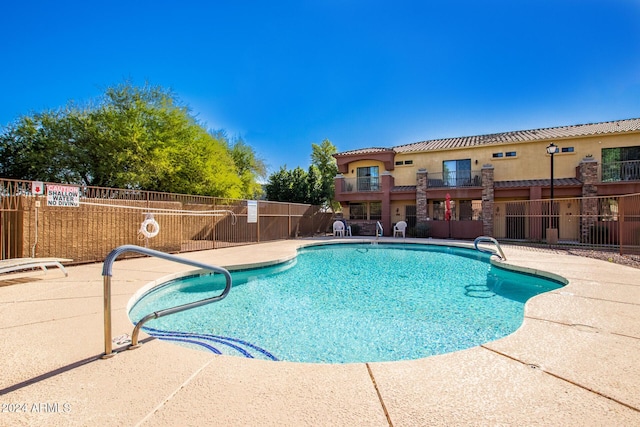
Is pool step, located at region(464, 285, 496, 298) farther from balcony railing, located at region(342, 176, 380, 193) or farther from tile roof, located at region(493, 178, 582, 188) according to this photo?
balcony railing, located at region(342, 176, 380, 193)

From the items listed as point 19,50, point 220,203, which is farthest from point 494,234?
point 19,50

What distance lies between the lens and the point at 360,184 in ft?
75.0

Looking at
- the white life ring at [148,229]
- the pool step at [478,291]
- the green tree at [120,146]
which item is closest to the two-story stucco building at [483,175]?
the green tree at [120,146]

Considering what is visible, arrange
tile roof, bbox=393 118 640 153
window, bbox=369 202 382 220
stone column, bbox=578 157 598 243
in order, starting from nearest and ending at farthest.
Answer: stone column, bbox=578 157 598 243 → tile roof, bbox=393 118 640 153 → window, bbox=369 202 382 220

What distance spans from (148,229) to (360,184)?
633 inches

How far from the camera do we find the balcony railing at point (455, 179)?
1934 centimetres

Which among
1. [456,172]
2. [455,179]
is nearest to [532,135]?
[456,172]

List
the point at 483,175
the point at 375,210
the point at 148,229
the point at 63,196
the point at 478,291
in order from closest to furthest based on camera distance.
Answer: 1. the point at 478,291
2. the point at 63,196
3. the point at 148,229
4. the point at 483,175
5. the point at 375,210

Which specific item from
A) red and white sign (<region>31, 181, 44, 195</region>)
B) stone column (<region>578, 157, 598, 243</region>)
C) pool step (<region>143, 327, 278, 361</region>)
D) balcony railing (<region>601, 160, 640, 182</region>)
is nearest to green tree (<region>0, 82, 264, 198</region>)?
red and white sign (<region>31, 181, 44, 195</region>)

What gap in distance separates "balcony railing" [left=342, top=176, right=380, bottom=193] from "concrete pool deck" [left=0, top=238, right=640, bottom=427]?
1905cm

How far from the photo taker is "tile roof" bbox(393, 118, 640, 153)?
57.8 feet

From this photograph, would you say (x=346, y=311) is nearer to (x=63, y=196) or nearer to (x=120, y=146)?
(x=63, y=196)

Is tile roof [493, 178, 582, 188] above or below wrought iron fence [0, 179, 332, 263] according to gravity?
above

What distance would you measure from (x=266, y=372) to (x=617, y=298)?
575 centimetres
